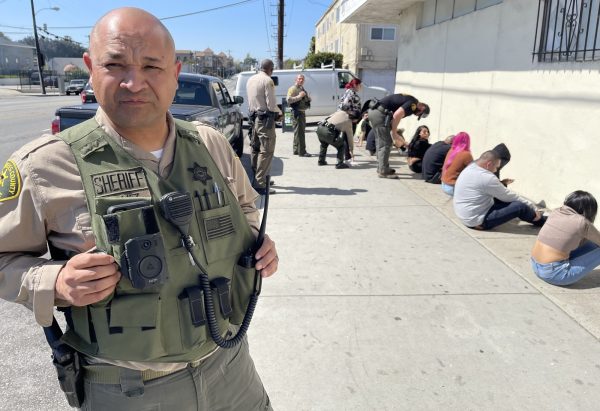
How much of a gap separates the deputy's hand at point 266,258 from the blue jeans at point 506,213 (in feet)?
13.6

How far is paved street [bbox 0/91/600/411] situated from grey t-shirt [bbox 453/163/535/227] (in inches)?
7.6

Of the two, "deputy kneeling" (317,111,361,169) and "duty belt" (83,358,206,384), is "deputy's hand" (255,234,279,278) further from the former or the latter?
"deputy kneeling" (317,111,361,169)

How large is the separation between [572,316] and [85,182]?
343cm

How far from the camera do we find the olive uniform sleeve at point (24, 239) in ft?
3.85

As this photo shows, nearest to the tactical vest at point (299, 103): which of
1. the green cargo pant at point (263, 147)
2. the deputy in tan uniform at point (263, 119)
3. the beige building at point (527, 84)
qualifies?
the beige building at point (527, 84)

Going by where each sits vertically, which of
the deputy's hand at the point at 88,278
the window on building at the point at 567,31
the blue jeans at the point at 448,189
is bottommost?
the blue jeans at the point at 448,189

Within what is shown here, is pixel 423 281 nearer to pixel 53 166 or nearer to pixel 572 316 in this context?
pixel 572 316

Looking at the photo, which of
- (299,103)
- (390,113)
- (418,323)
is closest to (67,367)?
(418,323)

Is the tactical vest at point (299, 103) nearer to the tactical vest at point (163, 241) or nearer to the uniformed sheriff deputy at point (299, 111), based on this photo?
the uniformed sheriff deputy at point (299, 111)

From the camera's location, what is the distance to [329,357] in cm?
284

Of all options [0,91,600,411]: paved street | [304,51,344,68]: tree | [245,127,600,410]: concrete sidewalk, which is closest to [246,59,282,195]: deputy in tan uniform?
[245,127,600,410]: concrete sidewalk

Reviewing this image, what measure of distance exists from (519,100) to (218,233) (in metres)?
6.15

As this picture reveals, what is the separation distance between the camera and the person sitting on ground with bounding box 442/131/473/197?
629 cm

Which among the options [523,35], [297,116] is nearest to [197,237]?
[523,35]
